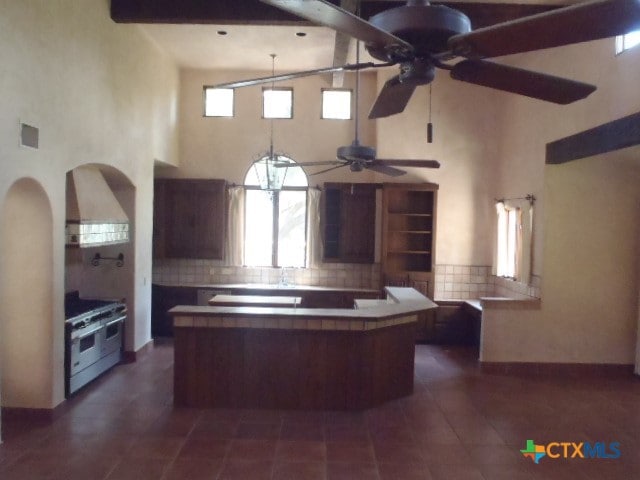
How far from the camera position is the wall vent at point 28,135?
4262 mm

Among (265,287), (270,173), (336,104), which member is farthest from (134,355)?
(336,104)

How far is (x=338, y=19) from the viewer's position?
219 cm

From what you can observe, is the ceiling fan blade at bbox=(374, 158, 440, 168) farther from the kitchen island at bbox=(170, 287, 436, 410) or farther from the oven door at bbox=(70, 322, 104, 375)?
the oven door at bbox=(70, 322, 104, 375)

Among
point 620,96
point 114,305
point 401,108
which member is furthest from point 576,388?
point 114,305

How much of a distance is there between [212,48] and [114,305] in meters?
3.95

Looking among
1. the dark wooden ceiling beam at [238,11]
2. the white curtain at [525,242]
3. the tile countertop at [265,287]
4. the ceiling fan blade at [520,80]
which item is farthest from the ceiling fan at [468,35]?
the tile countertop at [265,287]

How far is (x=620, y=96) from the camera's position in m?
5.16

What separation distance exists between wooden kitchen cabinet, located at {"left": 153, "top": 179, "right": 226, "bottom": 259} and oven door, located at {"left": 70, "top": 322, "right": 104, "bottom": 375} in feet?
8.74

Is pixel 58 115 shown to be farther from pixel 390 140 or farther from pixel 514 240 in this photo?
pixel 514 240

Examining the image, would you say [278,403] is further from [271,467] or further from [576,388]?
[576,388]

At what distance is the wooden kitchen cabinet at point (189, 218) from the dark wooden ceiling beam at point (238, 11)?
2.95m

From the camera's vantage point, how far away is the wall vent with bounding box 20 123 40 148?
4.26 metres

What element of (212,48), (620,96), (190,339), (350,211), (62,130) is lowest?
(190,339)

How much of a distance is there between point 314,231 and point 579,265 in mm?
3967
